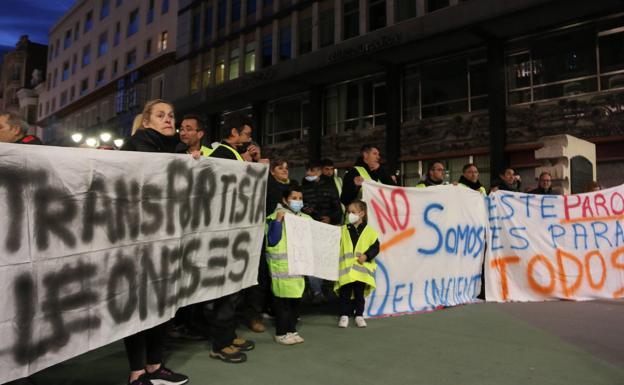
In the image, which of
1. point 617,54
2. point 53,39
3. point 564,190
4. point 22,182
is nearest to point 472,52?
point 617,54

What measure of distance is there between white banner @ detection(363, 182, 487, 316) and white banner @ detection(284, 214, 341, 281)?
63 centimetres

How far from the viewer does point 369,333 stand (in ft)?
16.2

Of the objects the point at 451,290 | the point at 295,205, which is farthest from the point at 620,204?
the point at 295,205

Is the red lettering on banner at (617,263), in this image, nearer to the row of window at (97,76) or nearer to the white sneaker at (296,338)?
the white sneaker at (296,338)

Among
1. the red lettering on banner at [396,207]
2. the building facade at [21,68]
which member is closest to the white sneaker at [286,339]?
the red lettering on banner at [396,207]

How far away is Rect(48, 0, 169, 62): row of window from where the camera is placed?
1446 inches

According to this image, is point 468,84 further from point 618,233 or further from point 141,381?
point 141,381

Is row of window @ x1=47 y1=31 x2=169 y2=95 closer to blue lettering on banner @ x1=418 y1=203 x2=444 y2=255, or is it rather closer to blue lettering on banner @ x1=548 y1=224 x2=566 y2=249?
blue lettering on banner @ x1=418 y1=203 x2=444 y2=255

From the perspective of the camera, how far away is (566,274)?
6.95 metres

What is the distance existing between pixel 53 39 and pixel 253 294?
59.9 metres

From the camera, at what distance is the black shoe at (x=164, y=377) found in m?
3.35

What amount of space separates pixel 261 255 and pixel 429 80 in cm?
1590

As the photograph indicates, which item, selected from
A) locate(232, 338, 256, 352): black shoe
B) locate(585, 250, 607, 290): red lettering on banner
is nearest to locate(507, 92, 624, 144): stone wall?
locate(585, 250, 607, 290): red lettering on banner

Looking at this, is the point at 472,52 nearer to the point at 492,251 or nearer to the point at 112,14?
the point at 492,251
